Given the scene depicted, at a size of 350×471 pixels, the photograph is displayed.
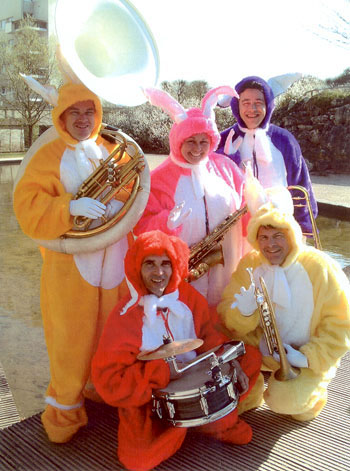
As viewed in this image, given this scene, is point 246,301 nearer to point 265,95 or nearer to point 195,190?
point 195,190

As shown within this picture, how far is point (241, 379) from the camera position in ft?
8.99

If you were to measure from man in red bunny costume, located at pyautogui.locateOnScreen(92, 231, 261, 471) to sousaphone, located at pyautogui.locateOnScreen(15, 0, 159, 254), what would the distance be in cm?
Answer: 26

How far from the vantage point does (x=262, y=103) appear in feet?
12.2

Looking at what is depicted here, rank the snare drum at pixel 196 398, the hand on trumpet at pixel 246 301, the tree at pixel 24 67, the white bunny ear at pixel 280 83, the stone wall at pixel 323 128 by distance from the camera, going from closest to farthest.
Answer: the snare drum at pixel 196 398, the hand on trumpet at pixel 246 301, the white bunny ear at pixel 280 83, the tree at pixel 24 67, the stone wall at pixel 323 128

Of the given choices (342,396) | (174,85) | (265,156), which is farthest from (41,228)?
(174,85)

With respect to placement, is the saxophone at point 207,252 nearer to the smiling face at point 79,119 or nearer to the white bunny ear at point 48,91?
the smiling face at point 79,119

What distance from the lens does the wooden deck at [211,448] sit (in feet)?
8.73

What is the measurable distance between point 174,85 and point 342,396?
34.9ft

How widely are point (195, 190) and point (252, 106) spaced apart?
2.85ft

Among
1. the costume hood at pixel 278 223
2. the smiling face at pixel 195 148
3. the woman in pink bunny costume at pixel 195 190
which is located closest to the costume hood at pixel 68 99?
the woman in pink bunny costume at pixel 195 190

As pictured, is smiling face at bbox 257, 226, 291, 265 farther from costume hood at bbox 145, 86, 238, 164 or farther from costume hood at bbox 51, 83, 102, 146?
costume hood at bbox 51, 83, 102, 146

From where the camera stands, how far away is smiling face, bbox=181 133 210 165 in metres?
3.20

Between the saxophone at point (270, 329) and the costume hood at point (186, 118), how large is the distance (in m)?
0.94

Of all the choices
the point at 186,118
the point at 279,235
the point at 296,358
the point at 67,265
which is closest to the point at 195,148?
the point at 186,118
